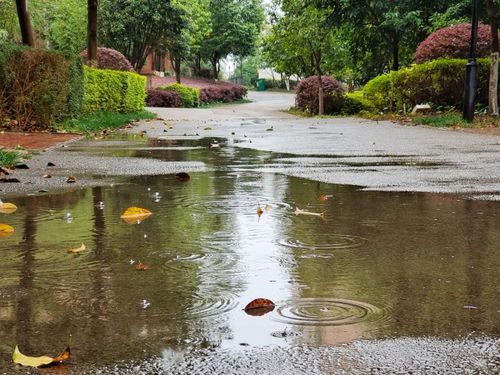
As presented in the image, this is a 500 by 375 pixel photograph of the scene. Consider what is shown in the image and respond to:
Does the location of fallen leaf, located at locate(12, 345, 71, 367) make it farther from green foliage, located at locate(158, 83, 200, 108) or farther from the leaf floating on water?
green foliage, located at locate(158, 83, 200, 108)

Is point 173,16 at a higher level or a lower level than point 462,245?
higher

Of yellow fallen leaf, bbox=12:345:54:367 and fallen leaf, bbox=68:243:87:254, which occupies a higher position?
yellow fallen leaf, bbox=12:345:54:367

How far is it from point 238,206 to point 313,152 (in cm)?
623

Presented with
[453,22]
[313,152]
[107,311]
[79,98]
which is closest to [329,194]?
[107,311]

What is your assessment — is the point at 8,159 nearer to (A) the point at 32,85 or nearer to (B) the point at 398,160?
(B) the point at 398,160

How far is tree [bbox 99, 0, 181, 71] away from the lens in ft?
163

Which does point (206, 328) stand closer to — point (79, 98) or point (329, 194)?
point (329, 194)

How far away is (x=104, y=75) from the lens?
2461cm

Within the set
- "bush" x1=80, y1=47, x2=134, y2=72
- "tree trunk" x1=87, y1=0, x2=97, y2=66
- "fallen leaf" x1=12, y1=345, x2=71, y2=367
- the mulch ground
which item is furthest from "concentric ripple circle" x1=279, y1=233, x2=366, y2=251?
"bush" x1=80, y1=47, x2=134, y2=72

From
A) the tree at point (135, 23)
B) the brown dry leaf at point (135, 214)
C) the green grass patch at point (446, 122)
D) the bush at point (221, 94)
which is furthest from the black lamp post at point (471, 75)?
the bush at point (221, 94)

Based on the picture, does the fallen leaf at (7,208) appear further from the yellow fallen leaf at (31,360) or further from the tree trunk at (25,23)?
the tree trunk at (25,23)

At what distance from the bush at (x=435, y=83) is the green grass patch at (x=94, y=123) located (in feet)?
30.3

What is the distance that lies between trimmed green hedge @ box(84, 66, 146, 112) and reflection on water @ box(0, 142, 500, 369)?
1725 cm

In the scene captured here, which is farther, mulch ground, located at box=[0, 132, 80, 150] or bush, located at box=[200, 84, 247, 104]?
bush, located at box=[200, 84, 247, 104]
